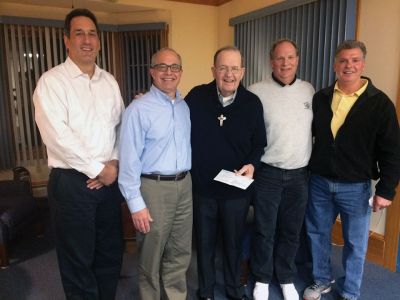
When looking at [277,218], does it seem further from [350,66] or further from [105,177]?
[105,177]

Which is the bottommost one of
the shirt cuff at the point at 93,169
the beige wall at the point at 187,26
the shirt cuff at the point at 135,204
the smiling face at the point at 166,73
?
the shirt cuff at the point at 135,204

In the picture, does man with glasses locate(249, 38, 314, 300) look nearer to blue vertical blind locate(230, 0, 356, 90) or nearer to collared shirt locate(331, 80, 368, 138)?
collared shirt locate(331, 80, 368, 138)

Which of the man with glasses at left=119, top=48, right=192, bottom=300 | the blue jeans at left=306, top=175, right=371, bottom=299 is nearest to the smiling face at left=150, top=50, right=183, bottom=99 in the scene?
the man with glasses at left=119, top=48, right=192, bottom=300

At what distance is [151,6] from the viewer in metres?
4.02

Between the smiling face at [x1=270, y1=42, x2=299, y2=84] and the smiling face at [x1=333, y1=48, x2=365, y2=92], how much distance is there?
0.24 m

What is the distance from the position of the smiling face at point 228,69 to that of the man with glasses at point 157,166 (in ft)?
0.70

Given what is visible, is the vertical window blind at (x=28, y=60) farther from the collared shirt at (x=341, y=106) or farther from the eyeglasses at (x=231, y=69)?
the collared shirt at (x=341, y=106)

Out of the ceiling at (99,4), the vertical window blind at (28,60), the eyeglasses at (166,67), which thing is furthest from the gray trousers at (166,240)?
the vertical window blind at (28,60)

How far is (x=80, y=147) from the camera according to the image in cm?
155

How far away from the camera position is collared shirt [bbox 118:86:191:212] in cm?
160

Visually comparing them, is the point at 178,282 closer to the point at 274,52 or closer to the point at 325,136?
the point at 325,136

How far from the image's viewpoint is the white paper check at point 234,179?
173 cm

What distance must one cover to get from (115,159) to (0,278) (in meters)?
1.48

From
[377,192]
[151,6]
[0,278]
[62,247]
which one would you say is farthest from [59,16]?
[377,192]
